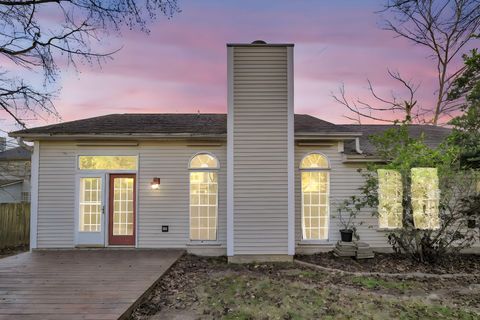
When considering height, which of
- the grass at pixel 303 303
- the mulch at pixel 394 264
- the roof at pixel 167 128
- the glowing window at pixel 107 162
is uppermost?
the roof at pixel 167 128

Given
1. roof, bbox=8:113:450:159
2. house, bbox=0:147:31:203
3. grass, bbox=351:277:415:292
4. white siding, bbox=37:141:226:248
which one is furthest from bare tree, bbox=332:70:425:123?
house, bbox=0:147:31:203

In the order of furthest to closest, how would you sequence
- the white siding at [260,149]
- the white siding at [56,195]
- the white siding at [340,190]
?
the white siding at [340,190] → the white siding at [56,195] → the white siding at [260,149]

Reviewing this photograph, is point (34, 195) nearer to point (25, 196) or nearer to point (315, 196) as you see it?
point (315, 196)

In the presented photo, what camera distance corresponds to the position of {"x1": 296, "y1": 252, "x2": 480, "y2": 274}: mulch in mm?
7426

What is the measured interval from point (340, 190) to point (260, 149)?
278 centimetres

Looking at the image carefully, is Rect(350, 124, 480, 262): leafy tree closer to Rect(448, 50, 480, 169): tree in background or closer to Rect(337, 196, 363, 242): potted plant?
Rect(448, 50, 480, 169): tree in background

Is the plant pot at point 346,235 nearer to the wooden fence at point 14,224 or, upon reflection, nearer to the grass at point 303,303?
the grass at point 303,303

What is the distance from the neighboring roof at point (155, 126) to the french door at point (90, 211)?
1376 millimetres

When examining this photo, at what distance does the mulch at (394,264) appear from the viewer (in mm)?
7426

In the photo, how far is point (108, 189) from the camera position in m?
8.95

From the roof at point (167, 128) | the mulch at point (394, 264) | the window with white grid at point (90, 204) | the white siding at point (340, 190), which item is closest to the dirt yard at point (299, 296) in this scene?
the mulch at point (394, 264)

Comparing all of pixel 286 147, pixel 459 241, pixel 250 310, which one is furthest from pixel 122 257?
pixel 459 241

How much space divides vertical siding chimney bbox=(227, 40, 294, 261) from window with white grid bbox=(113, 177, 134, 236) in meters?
2.97

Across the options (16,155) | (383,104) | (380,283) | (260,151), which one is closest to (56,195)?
(260,151)
